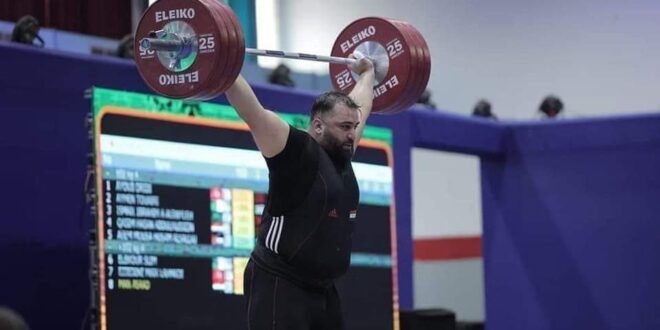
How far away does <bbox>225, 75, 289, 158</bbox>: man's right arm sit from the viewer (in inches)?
146

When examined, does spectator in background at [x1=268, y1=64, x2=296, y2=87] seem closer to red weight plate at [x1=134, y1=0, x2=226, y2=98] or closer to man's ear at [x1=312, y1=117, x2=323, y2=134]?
red weight plate at [x1=134, y1=0, x2=226, y2=98]

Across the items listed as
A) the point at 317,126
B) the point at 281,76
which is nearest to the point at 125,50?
the point at 281,76

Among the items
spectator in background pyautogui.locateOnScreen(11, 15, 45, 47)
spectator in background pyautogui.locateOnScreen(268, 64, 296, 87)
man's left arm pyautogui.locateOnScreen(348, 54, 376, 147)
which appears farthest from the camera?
spectator in background pyautogui.locateOnScreen(268, 64, 296, 87)

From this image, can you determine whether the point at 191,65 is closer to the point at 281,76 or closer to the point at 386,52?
the point at 386,52

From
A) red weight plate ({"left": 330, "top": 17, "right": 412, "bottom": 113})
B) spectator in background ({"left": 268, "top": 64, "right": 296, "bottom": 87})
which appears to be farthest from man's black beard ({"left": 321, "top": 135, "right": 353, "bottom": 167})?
spectator in background ({"left": 268, "top": 64, "right": 296, "bottom": 87})

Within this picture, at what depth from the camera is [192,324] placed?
6027mm

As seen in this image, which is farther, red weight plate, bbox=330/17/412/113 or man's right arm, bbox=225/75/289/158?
red weight plate, bbox=330/17/412/113

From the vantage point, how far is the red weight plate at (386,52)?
4.68 m

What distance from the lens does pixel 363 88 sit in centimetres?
451

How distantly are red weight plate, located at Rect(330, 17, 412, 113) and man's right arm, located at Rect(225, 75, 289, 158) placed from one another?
3.21ft

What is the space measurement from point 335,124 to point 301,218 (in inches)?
12.6

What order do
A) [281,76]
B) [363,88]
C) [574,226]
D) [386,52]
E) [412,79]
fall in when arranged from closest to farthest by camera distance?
1. [363,88]
2. [412,79]
3. [386,52]
4. [281,76]
5. [574,226]

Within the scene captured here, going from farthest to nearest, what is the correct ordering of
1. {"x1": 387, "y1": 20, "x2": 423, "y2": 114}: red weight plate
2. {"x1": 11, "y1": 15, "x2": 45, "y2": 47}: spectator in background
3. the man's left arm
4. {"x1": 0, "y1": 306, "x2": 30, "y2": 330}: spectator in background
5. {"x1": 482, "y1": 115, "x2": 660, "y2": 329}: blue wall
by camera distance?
{"x1": 482, "y1": 115, "x2": 660, "y2": 329}: blue wall < {"x1": 11, "y1": 15, "x2": 45, "y2": 47}: spectator in background < {"x1": 387, "y1": 20, "x2": 423, "y2": 114}: red weight plate < the man's left arm < {"x1": 0, "y1": 306, "x2": 30, "y2": 330}: spectator in background

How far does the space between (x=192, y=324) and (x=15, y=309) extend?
860 millimetres
